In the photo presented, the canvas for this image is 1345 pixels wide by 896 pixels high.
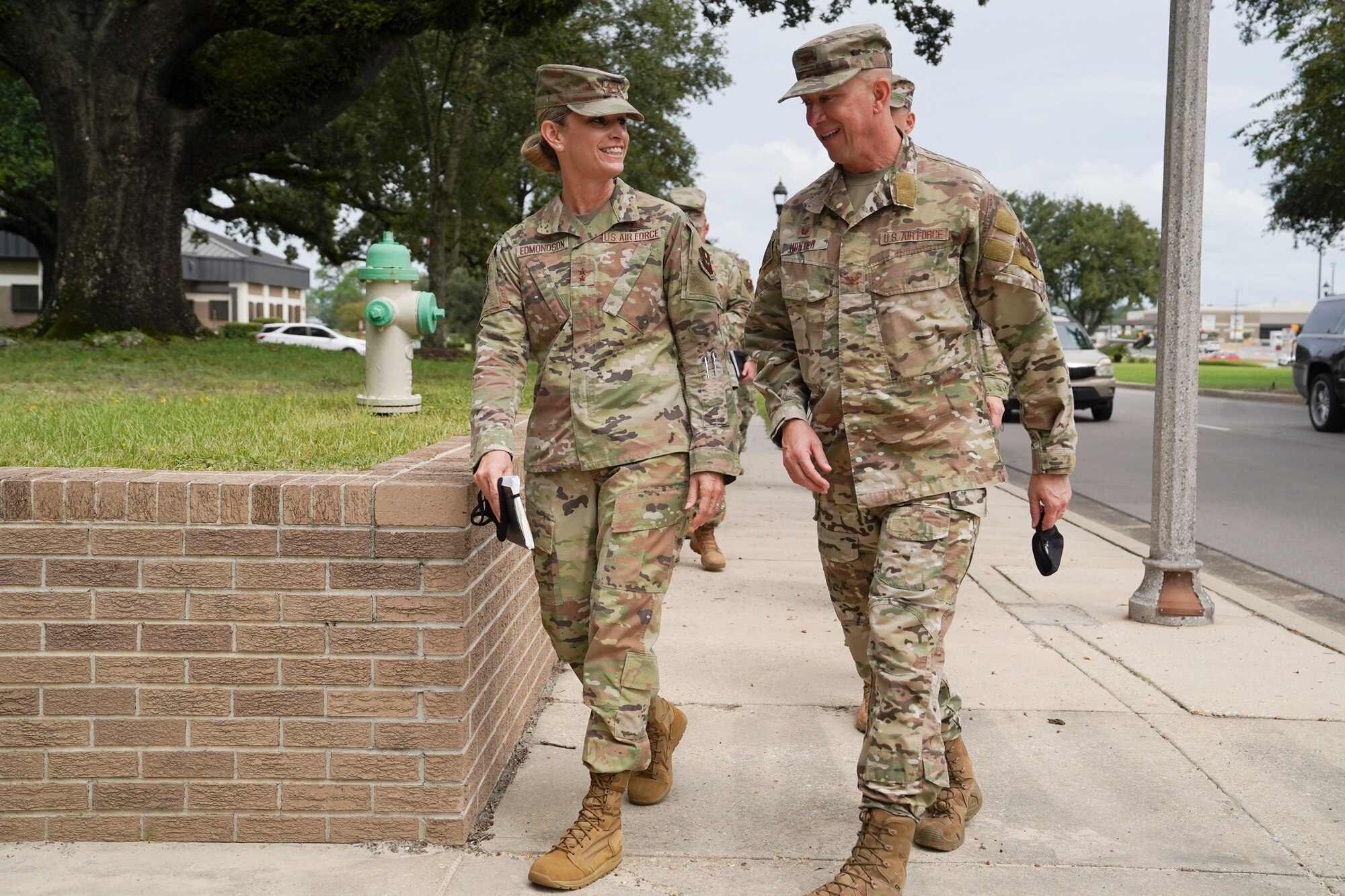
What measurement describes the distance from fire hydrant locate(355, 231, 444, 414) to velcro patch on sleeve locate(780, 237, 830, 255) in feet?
13.5

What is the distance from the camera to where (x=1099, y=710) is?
16.0ft

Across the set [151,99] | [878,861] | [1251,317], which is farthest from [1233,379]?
[1251,317]

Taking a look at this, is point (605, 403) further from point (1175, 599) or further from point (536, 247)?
point (1175, 599)

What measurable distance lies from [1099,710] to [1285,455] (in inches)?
474

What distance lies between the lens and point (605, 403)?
353 centimetres

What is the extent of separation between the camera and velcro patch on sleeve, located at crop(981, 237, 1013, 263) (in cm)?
333

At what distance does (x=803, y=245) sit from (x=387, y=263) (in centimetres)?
424

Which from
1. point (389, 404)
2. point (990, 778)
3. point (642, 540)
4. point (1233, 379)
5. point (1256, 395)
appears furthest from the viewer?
point (1233, 379)

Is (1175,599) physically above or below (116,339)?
below

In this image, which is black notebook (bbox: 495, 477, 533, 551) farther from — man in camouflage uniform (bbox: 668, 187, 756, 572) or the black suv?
the black suv

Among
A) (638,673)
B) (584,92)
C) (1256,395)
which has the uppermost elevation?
(584,92)

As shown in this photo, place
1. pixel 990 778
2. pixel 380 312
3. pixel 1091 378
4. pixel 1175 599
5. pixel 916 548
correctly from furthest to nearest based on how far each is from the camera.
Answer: pixel 1091 378 → pixel 380 312 → pixel 1175 599 → pixel 990 778 → pixel 916 548

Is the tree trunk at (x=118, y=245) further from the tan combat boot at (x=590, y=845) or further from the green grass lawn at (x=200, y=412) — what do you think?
the tan combat boot at (x=590, y=845)

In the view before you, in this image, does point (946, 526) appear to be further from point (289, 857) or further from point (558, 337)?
point (289, 857)
